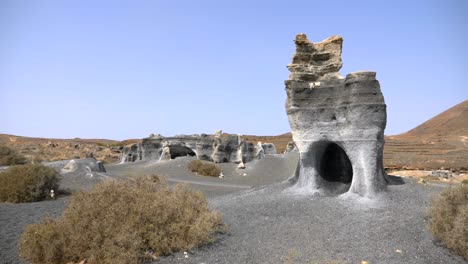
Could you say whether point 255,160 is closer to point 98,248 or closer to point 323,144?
point 323,144

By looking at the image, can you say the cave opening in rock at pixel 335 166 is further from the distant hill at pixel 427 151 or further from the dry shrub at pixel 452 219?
the distant hill at pixel 427 151

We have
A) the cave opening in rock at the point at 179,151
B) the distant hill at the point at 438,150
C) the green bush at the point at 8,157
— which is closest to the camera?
the distant hill at the point at 438,150

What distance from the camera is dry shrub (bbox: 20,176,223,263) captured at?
7.12 metres

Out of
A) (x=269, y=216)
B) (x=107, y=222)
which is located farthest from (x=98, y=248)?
(x=269, y=216)

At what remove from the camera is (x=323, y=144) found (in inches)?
508

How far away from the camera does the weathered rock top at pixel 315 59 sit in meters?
13.1

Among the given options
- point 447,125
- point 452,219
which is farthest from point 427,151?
point 452,219

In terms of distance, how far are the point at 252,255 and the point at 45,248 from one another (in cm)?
392

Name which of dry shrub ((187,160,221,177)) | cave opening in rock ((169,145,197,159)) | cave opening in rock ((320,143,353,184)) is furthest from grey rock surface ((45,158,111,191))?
cave opening in rock ((169,145,197,159))

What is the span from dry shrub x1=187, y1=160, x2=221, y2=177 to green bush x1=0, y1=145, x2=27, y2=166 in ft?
50.9

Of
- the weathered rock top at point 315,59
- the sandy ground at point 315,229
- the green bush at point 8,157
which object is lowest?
the sandy ground at point 315,229

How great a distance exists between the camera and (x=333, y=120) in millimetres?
12453

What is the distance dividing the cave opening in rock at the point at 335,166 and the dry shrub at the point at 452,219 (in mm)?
5212

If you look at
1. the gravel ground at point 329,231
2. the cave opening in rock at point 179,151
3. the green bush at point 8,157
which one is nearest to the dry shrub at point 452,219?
the gravel ground at point 329,231
